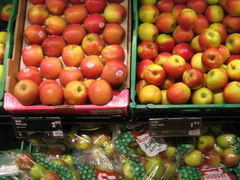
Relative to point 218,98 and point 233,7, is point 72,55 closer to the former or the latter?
point 218,98

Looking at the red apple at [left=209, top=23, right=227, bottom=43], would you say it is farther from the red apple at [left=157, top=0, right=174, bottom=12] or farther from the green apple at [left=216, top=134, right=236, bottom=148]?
the green apple at [left=216, top=134, right=236, bottom=148]

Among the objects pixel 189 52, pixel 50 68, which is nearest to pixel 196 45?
pixel 189 52

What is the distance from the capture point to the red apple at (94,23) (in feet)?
5.47

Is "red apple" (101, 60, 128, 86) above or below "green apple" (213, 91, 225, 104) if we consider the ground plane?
above

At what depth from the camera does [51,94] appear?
55.9 inches

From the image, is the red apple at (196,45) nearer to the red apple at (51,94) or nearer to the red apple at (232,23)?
the red apple at (232,23)

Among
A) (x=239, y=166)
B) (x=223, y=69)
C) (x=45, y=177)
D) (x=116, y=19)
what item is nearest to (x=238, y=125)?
(x=239, y=166)

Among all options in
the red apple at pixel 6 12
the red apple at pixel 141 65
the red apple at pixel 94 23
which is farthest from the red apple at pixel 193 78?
the red apple at pixel 6 12

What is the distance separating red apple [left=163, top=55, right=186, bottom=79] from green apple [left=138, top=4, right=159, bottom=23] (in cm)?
32

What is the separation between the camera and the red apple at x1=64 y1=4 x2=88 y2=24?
171 centimetres

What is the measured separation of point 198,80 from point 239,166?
0.53m

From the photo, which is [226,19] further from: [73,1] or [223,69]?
[73,1]

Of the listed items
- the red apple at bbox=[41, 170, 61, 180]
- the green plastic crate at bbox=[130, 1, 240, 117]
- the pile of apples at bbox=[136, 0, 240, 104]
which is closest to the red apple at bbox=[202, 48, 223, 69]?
the pile of apples at bbox=[136, 0, 240, 104]

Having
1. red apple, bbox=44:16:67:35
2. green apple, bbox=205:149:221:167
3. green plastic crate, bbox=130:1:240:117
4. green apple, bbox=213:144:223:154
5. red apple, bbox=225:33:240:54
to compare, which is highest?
red apple, bbox=44:16:67:35
